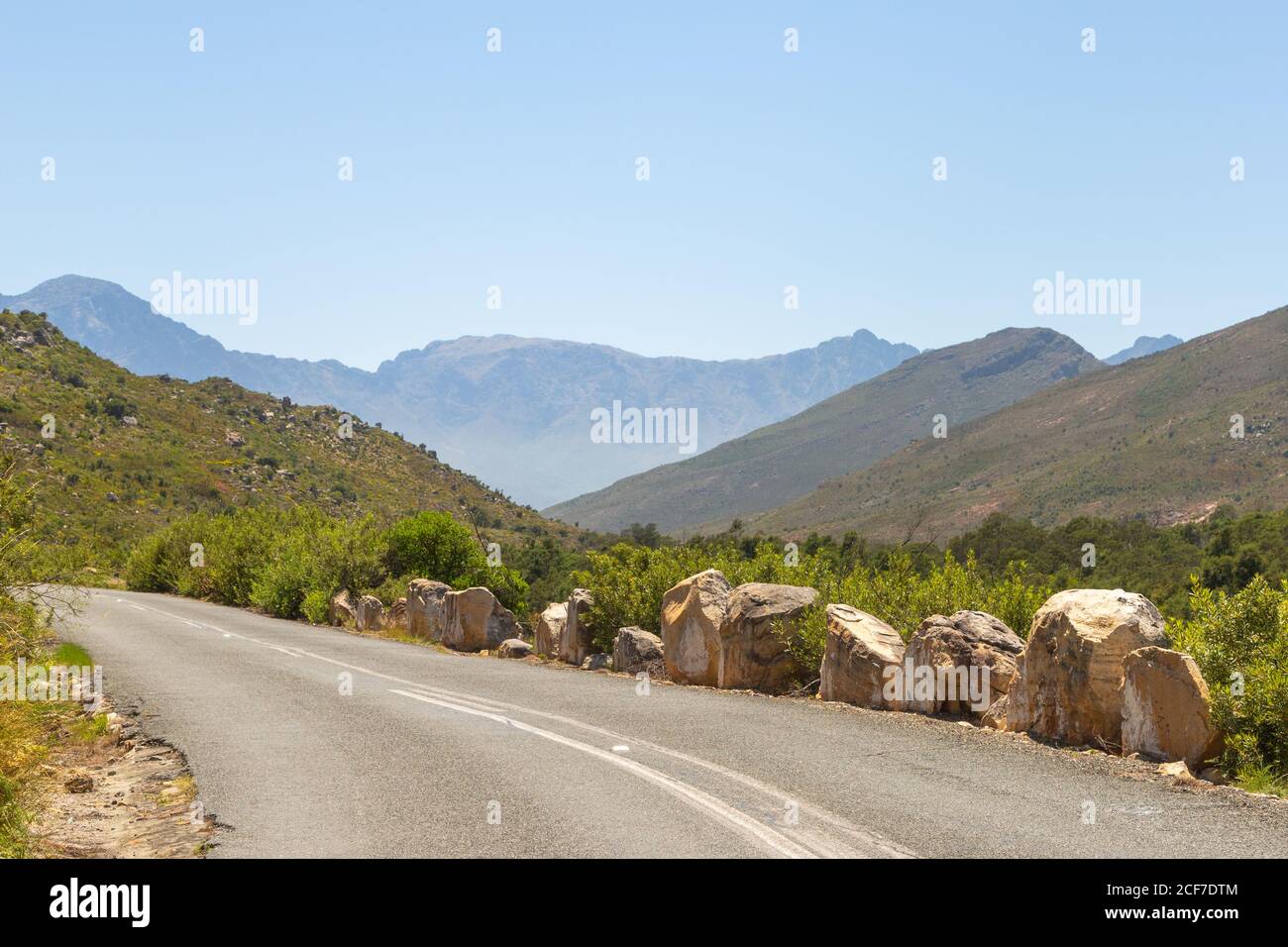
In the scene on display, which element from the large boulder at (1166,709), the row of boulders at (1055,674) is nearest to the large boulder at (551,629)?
the row of boulders at (1055,674)

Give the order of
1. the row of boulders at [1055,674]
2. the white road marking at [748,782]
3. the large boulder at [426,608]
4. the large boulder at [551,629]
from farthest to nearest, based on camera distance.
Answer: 1. the large boulder at [426,608]
2. the large boulder at [551,629]
3. the row of boulders at [1055,674]
4. the white road marking at [748,782]

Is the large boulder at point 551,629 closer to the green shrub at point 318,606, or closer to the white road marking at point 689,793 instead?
the white road marking at point 689,793

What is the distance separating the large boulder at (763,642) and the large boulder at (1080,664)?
4098mm


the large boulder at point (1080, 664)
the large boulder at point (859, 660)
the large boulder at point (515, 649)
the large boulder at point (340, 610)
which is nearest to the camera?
the large boulder at point (1080, 664)

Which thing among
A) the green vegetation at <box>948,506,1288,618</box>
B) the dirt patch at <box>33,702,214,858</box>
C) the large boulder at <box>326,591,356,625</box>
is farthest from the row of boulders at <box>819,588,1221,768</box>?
the green vegetation at <box>948,506,1288,618</box>

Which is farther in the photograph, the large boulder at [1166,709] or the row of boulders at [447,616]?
the row of boulders at [447,616]

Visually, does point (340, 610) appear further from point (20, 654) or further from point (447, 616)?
point (20, 654)

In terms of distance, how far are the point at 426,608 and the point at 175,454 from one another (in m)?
60.9

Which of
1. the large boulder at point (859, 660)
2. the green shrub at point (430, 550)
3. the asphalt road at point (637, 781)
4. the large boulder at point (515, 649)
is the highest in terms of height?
the green shrub at point (430, 550)

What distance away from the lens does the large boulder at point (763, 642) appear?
49.5 ft

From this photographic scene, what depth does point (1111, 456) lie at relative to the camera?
11506cm

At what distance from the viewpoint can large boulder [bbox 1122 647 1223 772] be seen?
30.5 feet
